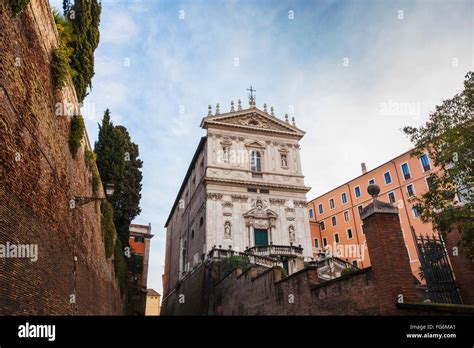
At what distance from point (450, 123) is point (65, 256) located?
12178 millimetres

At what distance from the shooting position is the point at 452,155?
10781 mm

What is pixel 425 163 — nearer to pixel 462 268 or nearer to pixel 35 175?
pixel 462 268

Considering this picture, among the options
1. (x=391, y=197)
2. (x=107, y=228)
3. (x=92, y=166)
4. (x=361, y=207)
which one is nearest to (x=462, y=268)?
(x=92, y=166)

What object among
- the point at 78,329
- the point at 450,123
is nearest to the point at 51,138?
the point at 78,329

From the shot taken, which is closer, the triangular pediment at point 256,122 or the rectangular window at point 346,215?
the triangular pediment at point 256,122

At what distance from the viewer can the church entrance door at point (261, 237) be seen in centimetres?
3050

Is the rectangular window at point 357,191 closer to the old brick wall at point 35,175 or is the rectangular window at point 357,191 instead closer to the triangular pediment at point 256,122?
the triangular pediment at point 256,122

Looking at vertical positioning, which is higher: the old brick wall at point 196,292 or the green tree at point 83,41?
the green tree at point 83,41

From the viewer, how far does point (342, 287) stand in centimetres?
905

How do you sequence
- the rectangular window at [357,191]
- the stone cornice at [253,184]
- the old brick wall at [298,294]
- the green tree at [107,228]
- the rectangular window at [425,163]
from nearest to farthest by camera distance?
1. the old brick wall at [298,294]
2. the green tree at [107,228]
3. the stone cornice at [253,184]
4. the rectangular window at [425,163]
5. the rectangular window at [357,191]

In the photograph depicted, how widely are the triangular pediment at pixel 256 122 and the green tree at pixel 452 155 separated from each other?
78.0 feet

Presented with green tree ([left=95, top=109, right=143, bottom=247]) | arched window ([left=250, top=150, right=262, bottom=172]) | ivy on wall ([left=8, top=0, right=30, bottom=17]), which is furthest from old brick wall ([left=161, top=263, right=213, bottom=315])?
ivy on wall ([left=8, top=0, right=30, bottom=17])

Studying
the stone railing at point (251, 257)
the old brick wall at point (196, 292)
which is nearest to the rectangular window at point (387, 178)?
the stone railing at point (251, 257)

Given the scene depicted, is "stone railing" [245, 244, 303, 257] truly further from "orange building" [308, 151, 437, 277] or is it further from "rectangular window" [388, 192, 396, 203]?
"rectangular window" [388, 192, 396, 203]
